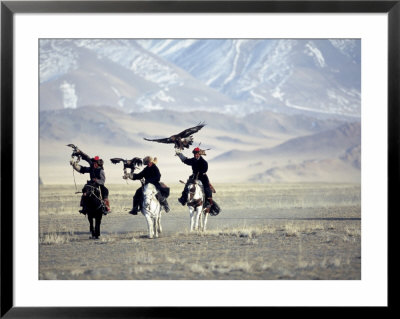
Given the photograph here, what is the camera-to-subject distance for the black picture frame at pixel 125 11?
932 centimetres

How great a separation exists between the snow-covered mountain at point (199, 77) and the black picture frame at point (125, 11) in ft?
80.8

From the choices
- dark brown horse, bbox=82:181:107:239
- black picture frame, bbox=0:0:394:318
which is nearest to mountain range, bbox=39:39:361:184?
dark brown horse, bbox=82:181:107:239

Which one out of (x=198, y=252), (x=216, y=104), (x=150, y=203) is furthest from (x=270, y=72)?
(x=198, y=252)

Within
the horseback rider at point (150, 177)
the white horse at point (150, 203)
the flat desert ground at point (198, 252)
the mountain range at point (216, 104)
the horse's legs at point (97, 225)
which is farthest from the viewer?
the mountain range at point (216, 104)

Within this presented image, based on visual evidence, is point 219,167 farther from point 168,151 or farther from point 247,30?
point 247,30

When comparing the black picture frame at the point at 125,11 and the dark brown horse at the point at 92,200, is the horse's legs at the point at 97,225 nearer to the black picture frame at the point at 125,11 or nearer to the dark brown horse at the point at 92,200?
the dark brown horse at the point at 92,200

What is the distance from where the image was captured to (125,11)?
988 cm

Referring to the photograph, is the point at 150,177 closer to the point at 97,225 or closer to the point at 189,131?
the point at 189,131

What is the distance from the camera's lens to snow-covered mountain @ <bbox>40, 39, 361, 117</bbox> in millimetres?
40062

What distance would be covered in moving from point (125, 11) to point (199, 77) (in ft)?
123

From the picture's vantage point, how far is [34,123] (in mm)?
9852

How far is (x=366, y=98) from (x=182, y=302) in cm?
455

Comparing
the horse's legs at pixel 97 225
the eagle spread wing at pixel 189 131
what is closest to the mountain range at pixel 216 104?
the eagle spread wing at pixel 189 131

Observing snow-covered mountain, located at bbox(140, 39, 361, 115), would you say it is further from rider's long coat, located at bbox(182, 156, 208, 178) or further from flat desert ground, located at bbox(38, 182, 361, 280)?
rider's long coat, located at bbox(182, 156, 208, 178)
